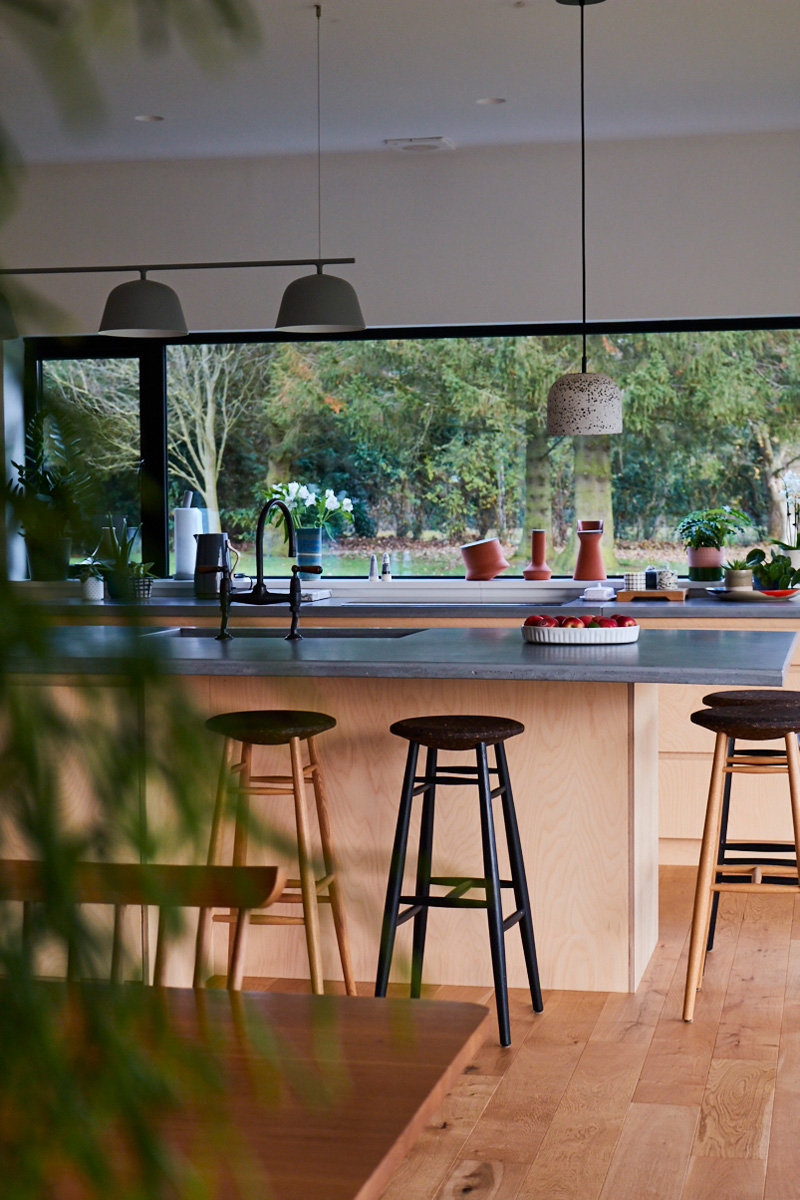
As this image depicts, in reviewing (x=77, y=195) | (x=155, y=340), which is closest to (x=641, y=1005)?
(x=155, y=340)

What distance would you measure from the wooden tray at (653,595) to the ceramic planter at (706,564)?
0.31 meters

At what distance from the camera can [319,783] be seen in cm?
351

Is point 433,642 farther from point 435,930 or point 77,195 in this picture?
point 77,195

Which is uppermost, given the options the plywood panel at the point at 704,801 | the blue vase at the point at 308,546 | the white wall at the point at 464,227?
the white wall at the point at 464,227

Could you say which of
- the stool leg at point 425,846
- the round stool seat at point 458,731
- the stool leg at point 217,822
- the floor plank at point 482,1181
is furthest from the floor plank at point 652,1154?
the stool leg at point 217,822

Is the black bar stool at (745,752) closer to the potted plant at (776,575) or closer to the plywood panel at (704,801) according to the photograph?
the plywood panel at (704,801)

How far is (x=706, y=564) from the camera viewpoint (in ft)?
19.0

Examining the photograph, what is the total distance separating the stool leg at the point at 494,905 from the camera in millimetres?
3141

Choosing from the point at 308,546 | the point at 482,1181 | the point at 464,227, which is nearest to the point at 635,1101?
the point at 482,1181

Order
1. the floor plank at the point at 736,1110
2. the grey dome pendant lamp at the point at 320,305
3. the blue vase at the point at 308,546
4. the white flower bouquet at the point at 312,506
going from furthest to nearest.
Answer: the white flower bouquet at the point at 312,506 → the blue vase at the point at 308,546 → the grey dome pendant lamp at the point at 320,305 → the floor plank at the point at 736,1110

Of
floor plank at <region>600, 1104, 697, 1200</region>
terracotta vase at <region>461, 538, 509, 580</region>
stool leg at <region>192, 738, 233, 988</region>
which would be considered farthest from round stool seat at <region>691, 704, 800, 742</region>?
terracotta vase at <region>461, 538, 509, 580</region>

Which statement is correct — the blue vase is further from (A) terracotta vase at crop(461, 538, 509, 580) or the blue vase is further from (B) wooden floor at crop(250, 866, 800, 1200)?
(B) wooden floor at crop(250, 866, 800, 1200)

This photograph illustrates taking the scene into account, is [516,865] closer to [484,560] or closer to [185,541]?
[484,560]

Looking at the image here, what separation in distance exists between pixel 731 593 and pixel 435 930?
2152 millimetres
